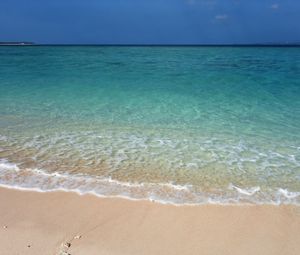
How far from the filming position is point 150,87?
15.8m

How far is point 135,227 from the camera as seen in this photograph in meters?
3.94

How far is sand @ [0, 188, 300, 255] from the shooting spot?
353cm

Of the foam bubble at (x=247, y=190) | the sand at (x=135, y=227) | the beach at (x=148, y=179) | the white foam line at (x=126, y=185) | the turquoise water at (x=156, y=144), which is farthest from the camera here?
the turquoise water at (x=156, y=144)

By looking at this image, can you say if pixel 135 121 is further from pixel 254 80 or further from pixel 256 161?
pixel 254 80

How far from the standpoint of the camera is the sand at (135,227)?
3531 mm

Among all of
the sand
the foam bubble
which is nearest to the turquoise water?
the foam bubble

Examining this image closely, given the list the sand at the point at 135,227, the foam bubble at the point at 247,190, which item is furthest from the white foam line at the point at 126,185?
the sand at the point at 135,227

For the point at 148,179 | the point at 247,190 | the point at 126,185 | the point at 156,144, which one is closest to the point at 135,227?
the point at 126,185

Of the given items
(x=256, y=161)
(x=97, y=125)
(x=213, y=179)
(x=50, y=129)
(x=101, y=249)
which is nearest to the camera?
(x=101, y=249)

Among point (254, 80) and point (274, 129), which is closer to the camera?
point (274, 129)

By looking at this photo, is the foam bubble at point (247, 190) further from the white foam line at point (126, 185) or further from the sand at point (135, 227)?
the sand at point (135, 227)

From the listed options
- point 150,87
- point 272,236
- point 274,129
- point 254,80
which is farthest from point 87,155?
point 254,80

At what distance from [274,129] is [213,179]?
12.9ft

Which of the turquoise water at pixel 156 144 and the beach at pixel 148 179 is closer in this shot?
the beach at pixel 148 179
